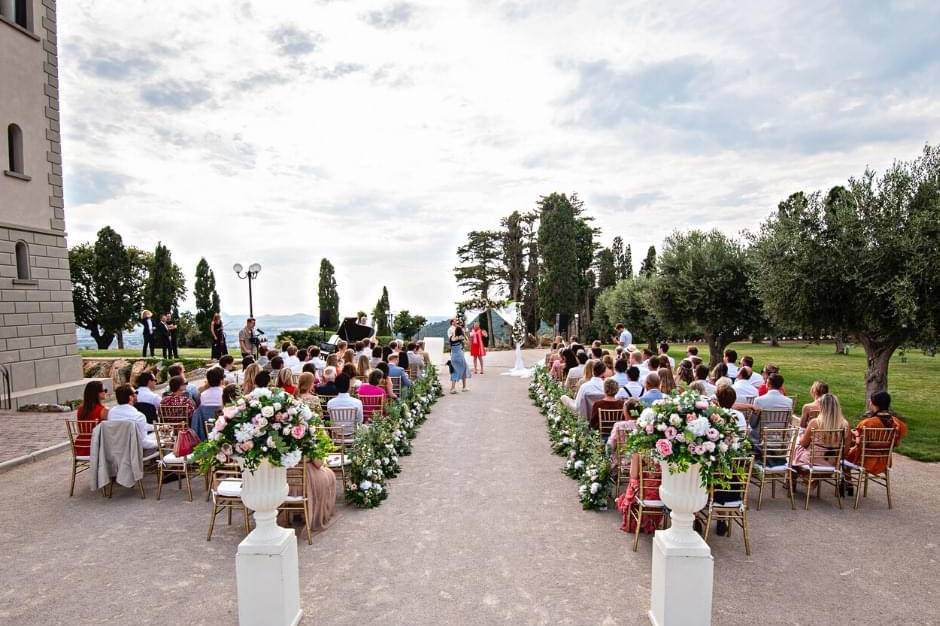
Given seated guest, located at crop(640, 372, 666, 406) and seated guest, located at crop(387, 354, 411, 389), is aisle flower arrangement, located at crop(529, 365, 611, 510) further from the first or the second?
seated guest, located at crop(387, 354, 411, 389)

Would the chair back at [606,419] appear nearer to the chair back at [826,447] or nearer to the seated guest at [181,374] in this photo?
the chair back at [826,447]

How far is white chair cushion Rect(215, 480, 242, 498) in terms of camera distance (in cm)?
541

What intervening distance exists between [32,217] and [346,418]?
12.4 m

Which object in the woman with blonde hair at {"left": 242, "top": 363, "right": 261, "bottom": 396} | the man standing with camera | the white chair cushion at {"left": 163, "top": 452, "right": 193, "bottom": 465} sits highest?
the man standing with camera

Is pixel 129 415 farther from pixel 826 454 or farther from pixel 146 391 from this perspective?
pixel 826 454

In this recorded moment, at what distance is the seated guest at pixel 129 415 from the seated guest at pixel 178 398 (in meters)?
0.58

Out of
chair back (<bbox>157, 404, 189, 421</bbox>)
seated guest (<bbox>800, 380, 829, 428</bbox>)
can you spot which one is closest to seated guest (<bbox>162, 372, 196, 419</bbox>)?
chair back (<bbox>157, 404, 189, 421</bbox>)

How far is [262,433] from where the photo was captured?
3.95 metres

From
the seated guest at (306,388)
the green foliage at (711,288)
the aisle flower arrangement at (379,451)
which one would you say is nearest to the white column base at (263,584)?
the aisle flower arrangement at (379,451)

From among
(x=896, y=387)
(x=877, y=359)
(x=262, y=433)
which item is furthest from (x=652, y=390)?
(x=896, y=387)

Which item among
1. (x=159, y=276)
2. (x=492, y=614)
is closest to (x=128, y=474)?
(x=492, y=614)

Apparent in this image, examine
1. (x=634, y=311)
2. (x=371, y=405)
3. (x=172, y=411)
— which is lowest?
(x=371, y=405)

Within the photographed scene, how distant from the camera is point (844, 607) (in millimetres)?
4164

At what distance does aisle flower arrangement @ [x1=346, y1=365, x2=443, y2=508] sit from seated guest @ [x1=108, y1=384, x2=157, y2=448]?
8.67 ft
